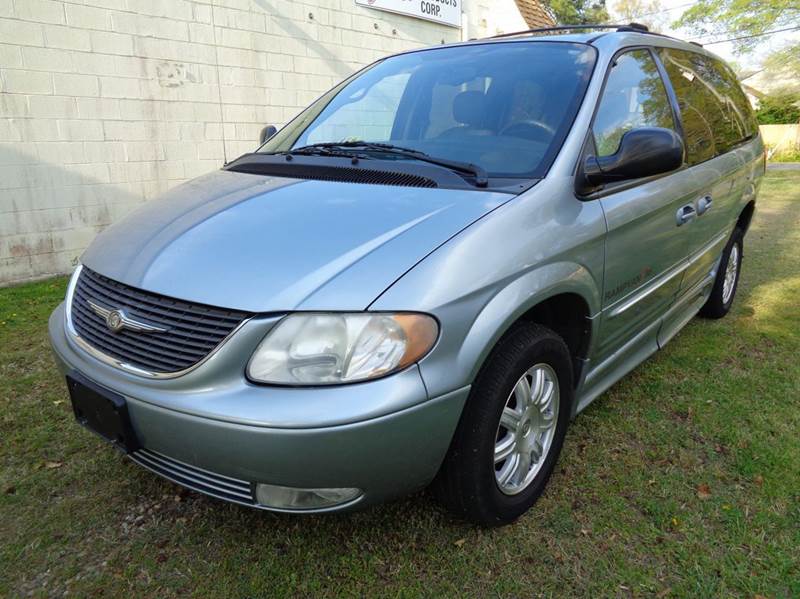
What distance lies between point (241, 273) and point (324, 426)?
54cm

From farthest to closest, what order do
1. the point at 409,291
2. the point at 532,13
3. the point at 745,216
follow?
the point at 532,13
the point at 745,216
the point at 409,291

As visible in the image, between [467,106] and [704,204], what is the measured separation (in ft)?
4.92

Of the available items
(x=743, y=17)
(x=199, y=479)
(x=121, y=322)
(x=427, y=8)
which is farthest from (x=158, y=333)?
(x=743, y=17)

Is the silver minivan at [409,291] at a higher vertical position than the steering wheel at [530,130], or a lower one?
lower

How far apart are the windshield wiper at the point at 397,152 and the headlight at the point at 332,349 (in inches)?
30.4

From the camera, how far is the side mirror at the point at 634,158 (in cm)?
234

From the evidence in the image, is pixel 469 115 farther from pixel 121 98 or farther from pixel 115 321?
pixel 121 98

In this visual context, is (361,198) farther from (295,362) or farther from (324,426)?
(324,426)

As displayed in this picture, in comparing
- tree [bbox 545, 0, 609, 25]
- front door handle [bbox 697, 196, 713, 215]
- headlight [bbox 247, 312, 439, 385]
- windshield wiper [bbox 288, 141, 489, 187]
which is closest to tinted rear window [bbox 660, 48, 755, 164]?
front door handle [bbox 697, 196, 713, 215]

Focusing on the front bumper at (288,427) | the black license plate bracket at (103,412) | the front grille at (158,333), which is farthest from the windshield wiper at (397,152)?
the black license plate bracket at (103,412)

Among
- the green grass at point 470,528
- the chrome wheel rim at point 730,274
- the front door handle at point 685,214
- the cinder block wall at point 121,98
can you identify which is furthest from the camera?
the cinder block wall at point 121,98

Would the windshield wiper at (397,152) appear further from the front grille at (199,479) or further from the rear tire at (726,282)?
the rear tire at (726,282)

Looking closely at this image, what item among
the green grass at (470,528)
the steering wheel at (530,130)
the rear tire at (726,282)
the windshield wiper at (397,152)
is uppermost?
the steering wheel at (530,130)

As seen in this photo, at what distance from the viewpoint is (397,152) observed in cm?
259
